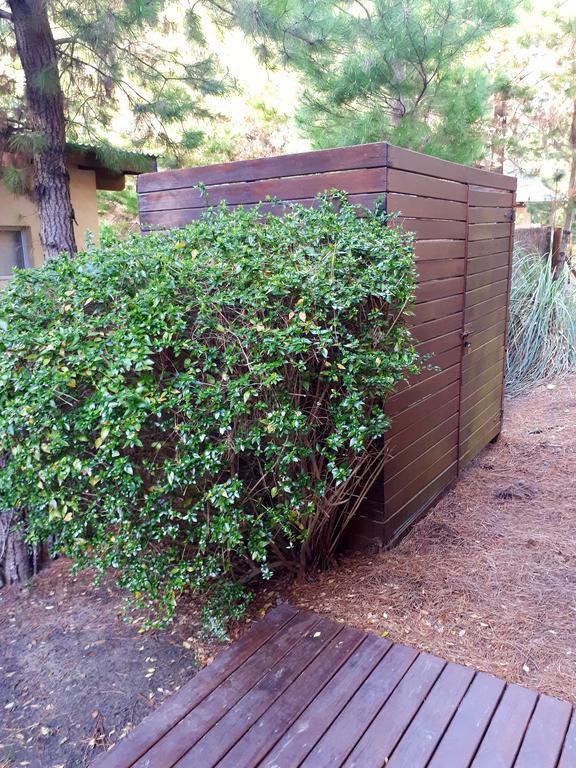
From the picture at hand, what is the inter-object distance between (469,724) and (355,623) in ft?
2.16

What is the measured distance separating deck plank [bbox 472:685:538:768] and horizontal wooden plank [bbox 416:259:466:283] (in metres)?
1.84

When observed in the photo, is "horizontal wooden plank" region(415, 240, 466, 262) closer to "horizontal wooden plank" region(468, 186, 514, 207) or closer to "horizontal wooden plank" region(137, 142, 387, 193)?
"horizontal wooden plank" region(468, 186, 514, 207)

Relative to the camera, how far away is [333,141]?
5.79m

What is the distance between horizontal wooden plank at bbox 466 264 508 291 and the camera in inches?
147

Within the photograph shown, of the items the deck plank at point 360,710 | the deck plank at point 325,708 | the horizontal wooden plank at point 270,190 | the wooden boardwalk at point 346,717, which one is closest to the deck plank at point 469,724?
the wooden boardwalk at point 346,717

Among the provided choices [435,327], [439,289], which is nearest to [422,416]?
[435,327]

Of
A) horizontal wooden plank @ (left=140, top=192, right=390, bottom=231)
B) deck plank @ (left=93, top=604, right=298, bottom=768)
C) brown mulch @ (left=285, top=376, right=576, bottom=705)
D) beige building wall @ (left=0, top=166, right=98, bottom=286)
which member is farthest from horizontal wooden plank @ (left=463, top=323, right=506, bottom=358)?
beige building wall @ (left=0, top=166, right=98, bottom=286)

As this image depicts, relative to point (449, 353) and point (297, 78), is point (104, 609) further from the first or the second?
point (297, 78)

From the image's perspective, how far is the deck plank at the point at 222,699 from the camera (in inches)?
69.9

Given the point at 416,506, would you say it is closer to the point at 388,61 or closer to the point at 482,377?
the point at 482,377

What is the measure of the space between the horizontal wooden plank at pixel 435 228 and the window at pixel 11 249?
15.8 ft

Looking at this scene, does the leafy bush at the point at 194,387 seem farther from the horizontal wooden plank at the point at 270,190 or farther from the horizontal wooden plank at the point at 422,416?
the horizontal wooden plank at the point at 422,416

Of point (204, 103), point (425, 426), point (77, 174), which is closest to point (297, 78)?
point (204, 103)

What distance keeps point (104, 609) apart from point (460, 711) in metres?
1.58
